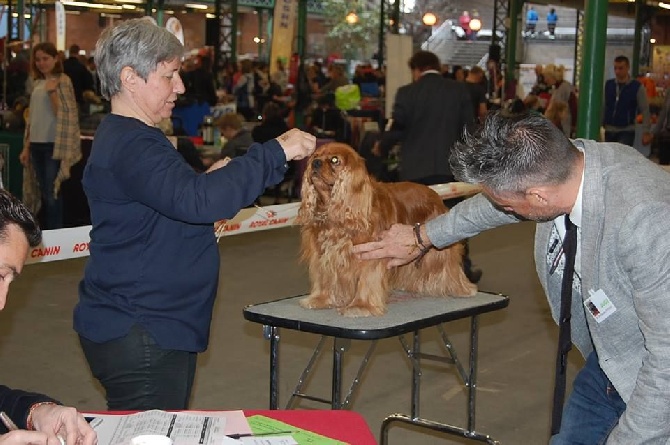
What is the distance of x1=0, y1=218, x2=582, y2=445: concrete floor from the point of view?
203 inches

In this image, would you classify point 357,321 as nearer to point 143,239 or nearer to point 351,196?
point 351,196

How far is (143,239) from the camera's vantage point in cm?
265

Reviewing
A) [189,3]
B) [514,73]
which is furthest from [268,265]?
[189,3]

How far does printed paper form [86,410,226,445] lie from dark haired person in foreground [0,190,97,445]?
8cm

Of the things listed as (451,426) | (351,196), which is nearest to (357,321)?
(351,196)

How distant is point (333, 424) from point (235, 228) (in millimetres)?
4856

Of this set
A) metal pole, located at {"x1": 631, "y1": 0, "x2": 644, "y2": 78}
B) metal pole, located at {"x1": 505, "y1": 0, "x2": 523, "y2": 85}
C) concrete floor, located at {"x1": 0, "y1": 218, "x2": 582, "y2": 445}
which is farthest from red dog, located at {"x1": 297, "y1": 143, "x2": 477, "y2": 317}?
metal pole, located at {"x1": 631, "y1": 0, "x2": 644, "y2": 78}

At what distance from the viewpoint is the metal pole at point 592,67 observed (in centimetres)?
804

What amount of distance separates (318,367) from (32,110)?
421cm

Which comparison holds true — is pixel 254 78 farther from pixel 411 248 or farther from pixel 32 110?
pixel 411 248

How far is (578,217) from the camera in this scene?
2.37 metres

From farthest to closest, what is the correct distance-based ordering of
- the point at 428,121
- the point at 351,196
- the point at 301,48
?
the point at 301,48, the point at 428,121, the point at 351,196

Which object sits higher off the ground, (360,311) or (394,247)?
(394,247)

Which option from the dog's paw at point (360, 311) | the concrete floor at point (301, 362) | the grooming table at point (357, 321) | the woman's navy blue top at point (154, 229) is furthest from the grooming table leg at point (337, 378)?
the concrete floor at point (301, 362)
